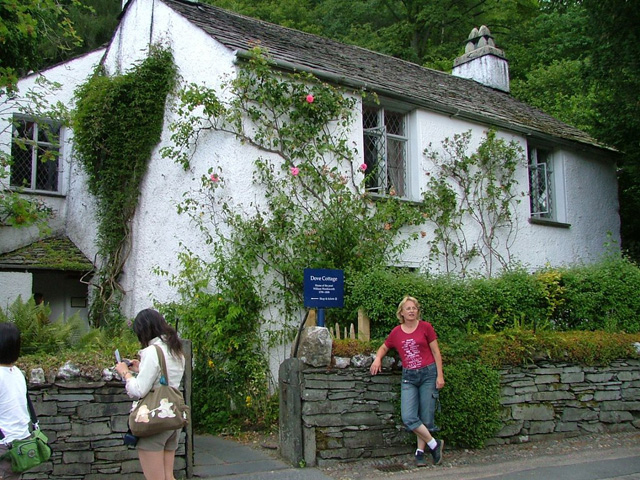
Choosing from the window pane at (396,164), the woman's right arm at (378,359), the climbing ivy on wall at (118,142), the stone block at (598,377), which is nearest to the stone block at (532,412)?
the stone block at (598,377)

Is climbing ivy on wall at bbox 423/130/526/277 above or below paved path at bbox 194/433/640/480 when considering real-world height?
above

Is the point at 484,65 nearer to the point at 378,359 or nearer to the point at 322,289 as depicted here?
the point at 322,289

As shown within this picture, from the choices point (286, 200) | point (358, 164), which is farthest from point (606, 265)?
point (286, 200)

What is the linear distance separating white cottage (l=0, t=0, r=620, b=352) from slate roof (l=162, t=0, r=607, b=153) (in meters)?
0.04

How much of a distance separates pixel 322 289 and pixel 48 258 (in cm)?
737

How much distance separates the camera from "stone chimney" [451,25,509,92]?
58.3 feet

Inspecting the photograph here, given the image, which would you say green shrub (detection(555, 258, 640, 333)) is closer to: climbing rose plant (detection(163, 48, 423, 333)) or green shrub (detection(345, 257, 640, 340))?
green shrub (detection(345, 257, 640, 340))

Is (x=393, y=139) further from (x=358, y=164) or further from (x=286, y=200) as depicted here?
(x=286, y=200)

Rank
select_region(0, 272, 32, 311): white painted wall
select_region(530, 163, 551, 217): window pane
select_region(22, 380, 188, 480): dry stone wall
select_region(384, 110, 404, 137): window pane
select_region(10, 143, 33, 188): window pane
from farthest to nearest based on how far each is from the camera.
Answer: select_region(10, 143, 33, 188): window pane, select_region(530, 163, 551, 217): window pane, select_region(384, 110, 404, 137): window pane, select_region(0, 272, 32, 311): white painted wall, select_region(22, 380, 188, 480): dry stone wall

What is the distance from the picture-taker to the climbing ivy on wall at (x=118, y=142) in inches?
448

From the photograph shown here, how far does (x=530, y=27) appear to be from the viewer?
2739cm

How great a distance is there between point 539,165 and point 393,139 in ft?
13.1

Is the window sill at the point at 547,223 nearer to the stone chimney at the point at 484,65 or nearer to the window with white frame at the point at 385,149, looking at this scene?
the window with white frame at the point at 385,149

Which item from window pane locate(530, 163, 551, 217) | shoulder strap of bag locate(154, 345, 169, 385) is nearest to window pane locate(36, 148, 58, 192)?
window pane locate(530, 163, 551, 217)
